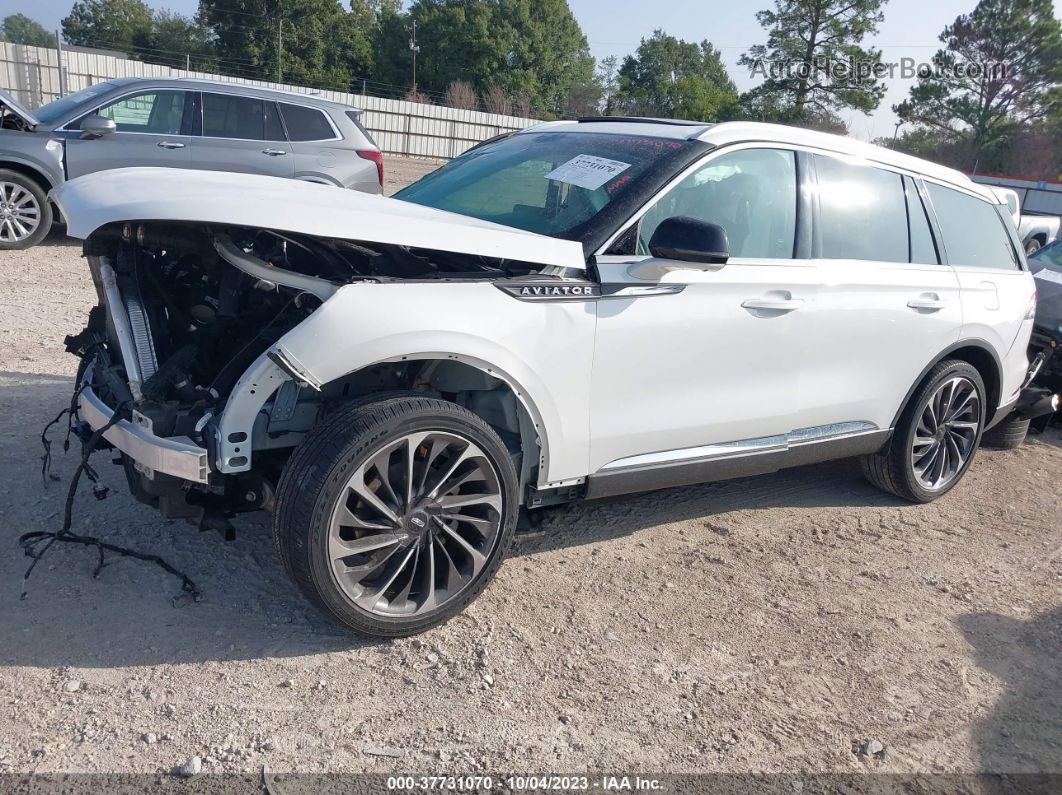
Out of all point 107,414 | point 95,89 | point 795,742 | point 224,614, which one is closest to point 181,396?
point 107,414

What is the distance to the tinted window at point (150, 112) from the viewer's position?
386 inches

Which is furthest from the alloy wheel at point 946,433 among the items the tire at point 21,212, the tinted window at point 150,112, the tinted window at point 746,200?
the tire at point 21,212

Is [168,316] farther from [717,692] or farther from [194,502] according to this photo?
[717,692]

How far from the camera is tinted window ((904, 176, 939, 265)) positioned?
4.82 metres

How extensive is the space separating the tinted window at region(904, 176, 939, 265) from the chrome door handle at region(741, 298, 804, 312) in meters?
1.07

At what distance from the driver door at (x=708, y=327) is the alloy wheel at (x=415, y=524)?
55cm

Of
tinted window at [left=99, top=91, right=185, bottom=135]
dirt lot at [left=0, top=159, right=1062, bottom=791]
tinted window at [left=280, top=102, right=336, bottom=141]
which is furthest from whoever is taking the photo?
tinted window at [left=280, top=102, right=336, bottom=141]

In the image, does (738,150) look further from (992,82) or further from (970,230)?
(992,82)

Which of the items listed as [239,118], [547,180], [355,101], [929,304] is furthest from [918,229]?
[355,101]

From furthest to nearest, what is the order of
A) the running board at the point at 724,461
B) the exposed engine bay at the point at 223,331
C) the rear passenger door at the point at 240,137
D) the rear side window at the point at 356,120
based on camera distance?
the rear side window at the point at 356,120 → the rear passenger door at the point at 240,137 → the running board at the point at 724,461 → the exposed engine bay at the point at 223,331

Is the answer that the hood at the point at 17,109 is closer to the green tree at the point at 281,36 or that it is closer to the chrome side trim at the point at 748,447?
the chrome side trim at the point at 748,447

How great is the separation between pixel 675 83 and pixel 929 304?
62.6 m

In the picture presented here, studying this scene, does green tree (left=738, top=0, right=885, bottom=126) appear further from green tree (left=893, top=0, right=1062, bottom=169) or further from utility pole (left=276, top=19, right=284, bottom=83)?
utility pole (left=276, top=19, right=284, bottom=83)

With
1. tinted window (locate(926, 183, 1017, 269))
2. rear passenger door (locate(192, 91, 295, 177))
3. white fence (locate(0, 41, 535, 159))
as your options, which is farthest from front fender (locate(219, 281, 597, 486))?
white fence (locate(0, 41, 535, 159))
